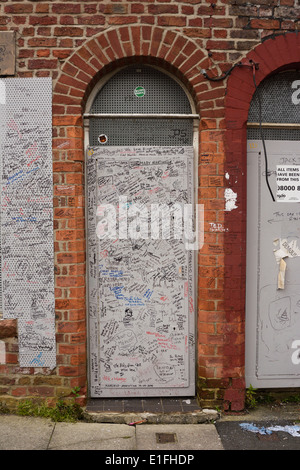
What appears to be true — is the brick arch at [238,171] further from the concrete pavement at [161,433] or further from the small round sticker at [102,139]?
the small round sticker at [102,139]

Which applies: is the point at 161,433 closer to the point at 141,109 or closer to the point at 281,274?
the point at 281,274

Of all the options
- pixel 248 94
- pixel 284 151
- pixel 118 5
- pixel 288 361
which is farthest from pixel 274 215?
pixel 118 5

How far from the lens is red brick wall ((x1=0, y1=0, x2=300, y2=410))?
3.94 m

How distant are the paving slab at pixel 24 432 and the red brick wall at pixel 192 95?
0.78 ft

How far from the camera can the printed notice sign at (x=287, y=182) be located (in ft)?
14.0

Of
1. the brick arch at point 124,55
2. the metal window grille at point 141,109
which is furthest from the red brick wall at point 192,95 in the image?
the metal window grille at point 141,109

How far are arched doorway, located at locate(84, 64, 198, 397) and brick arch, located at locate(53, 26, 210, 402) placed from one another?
0.51 feet

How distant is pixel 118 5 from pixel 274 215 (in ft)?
8.66

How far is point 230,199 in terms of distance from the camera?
13.3 ft

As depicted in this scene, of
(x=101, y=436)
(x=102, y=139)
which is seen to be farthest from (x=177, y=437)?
(x=102, y=139)

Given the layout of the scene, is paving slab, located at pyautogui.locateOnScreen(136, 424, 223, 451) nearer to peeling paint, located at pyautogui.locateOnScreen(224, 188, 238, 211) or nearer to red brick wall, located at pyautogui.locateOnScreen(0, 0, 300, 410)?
red brick wall, located at pyautogui.locateOnScreen(0, 0, 300, 410)

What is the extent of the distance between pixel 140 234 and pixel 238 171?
3.90ft

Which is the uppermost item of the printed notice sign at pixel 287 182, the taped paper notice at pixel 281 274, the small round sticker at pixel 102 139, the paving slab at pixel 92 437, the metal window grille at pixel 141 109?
the metal window grille at pixel 141 109

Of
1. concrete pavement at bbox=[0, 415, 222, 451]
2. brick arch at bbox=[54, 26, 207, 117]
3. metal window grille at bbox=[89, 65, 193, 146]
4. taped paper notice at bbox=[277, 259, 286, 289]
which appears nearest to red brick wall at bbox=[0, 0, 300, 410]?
brick arch at bbox=[54, 26, 207, 117]
